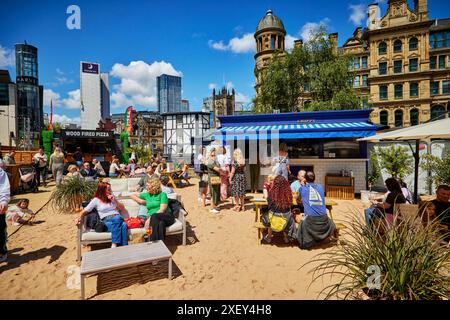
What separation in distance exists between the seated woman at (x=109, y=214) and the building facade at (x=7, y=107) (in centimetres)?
4104

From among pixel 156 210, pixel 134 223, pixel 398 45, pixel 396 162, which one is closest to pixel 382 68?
pixel 398 45

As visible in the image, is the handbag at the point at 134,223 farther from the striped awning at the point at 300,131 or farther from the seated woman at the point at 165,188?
the striped awning at the point at 300,131

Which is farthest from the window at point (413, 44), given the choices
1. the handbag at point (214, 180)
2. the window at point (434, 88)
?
the handbag at point (214, 180)

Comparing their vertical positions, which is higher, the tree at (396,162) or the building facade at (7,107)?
the building facade at (7,107)

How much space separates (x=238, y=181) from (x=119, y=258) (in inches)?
152

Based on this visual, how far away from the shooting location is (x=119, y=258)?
2.67 m

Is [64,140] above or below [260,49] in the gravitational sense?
below

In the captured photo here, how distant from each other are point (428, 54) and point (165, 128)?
40.0 metres

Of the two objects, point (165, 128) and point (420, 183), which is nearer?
point (420, 183)

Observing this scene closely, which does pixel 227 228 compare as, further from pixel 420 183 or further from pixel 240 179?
pixel 420 183

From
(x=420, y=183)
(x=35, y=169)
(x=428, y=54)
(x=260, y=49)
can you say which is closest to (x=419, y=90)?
(x=428, y=54)

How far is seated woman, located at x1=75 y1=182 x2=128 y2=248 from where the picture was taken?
3.36 m

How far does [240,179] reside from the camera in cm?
607

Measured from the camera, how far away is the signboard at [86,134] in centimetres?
1545
